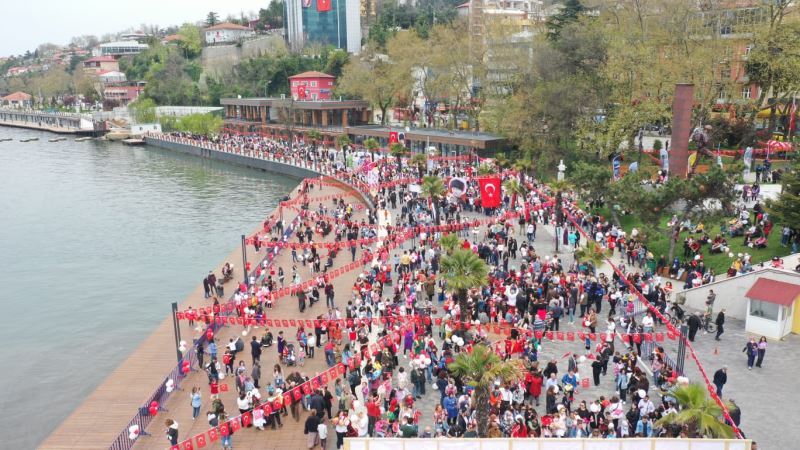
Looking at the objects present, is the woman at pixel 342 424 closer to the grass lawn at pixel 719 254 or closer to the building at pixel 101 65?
the grass lawn at pixel 719 254

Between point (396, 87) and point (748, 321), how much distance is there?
55.5m

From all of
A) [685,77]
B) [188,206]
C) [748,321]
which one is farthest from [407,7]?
[748,321]

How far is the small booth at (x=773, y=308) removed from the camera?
20.5 m

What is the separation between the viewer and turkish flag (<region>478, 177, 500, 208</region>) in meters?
34.1

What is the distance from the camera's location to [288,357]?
67.0 feet

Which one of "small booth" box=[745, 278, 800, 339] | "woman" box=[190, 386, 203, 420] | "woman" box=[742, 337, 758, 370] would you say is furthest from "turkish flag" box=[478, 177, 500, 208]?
"woman" box=[190, 386, 203, 420]

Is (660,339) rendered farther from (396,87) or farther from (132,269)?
(396,87)

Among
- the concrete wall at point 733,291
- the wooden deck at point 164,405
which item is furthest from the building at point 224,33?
the concrete wall at point 733,291

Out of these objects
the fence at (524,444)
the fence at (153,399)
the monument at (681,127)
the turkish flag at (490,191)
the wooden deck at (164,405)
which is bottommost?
the wooden deck at (164,405)

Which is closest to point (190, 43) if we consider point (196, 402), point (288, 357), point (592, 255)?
point (592, 255)

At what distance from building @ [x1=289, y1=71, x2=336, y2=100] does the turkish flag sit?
60211mm

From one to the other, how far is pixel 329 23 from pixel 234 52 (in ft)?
73.4

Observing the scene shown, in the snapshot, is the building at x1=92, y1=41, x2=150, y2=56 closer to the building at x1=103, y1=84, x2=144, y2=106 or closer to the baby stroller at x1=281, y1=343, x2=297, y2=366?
the building at x1=103, y1=84, x2=144, y2=106

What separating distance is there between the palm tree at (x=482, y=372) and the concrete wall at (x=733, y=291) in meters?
11.7
